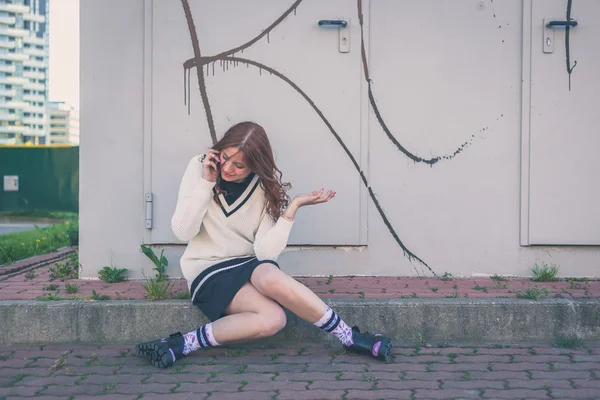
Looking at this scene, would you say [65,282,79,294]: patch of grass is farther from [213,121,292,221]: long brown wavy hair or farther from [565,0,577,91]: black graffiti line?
[565,0,577,91]: black graffiti line

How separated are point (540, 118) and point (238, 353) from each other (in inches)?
112

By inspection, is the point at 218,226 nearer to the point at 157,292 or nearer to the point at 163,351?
the point at 157,292

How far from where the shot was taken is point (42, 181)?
1537 cm

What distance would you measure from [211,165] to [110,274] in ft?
5.34

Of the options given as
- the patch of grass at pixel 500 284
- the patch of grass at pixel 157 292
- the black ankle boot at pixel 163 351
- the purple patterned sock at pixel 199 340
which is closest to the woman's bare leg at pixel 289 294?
the purple patterned sock at pixel 199 340

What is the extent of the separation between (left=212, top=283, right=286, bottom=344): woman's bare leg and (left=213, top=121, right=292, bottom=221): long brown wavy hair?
520 millimetres

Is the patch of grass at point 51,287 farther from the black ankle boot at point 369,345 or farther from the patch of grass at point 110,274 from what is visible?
the black ankle boot at point 369,345

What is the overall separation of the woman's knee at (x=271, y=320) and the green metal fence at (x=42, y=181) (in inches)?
493

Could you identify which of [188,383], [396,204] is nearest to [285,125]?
[396,204]

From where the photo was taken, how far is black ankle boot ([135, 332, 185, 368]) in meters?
3.38

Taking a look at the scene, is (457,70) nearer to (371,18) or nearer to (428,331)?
Answer: (371,18)

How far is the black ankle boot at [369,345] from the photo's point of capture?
348 centimetres

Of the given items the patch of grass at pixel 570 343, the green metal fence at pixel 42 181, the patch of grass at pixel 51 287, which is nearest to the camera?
the patch of grass at pixel 570 343

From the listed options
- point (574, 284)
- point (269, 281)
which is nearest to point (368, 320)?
point (269, 281)
